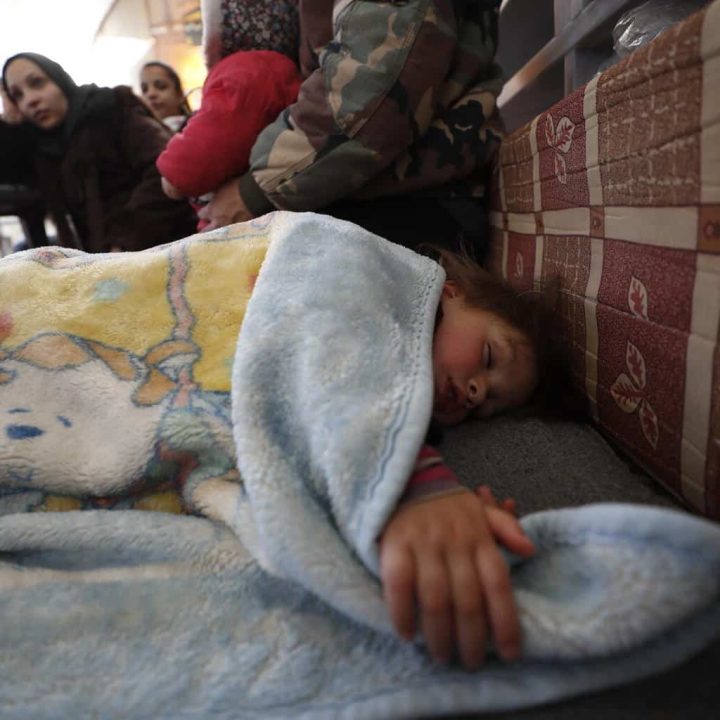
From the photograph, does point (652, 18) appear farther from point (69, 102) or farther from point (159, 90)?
point (159, 90)

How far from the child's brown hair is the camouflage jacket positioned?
24cm

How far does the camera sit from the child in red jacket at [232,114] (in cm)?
99

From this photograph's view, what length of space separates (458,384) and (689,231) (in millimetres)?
242

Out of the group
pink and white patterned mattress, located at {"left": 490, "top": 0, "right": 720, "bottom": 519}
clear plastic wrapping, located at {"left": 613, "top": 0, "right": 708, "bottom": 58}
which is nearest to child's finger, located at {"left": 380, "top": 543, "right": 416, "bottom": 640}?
pink and white patterned mattress, located at {"left": 490, "top": 0, "right": 720, "bottom": 519}

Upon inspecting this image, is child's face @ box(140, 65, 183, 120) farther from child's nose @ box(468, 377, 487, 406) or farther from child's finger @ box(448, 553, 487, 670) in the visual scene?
child's finger @ box(448, 553, 487, 670)

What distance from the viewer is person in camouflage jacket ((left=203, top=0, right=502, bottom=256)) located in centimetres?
77

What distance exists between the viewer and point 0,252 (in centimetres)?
339

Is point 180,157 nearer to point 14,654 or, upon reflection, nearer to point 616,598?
point 14,654

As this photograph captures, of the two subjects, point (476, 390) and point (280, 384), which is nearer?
point (280, 384)

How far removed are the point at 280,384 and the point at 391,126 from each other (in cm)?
50

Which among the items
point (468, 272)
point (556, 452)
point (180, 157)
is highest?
point (180, 157)

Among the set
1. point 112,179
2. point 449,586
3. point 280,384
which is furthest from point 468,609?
point 112,179

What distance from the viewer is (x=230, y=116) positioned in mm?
988

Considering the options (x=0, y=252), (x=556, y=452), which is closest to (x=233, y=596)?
(x=556, y=452)
